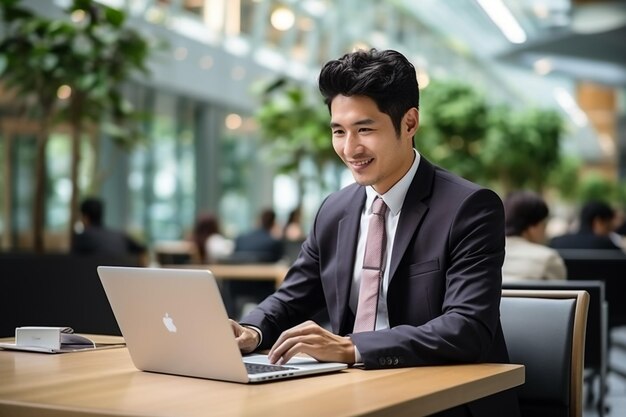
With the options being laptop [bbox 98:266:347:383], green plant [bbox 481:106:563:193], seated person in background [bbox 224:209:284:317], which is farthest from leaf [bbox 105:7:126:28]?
green plant [bbox 481:106:563:193]

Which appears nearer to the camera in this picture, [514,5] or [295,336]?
[295,336]

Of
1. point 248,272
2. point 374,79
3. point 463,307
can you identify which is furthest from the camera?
point 248,272

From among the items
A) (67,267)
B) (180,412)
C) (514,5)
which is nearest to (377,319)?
(180,412)

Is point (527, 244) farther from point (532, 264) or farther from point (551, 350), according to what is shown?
point (551, 350)

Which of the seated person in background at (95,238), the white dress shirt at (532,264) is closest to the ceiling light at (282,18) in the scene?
the seated person in background at (95,238)

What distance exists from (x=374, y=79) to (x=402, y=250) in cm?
45

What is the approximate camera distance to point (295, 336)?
242 cm

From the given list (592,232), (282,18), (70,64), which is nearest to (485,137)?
(282,18)

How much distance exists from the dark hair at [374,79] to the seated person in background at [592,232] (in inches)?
266

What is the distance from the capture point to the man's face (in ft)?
9.09

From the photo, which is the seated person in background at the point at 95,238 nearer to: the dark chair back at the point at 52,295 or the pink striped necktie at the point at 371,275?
the dark chair back at the point at 52,295

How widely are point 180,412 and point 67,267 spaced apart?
263 cm

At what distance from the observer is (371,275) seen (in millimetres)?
2857

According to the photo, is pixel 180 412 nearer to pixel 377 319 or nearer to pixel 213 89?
pixel 377 319
